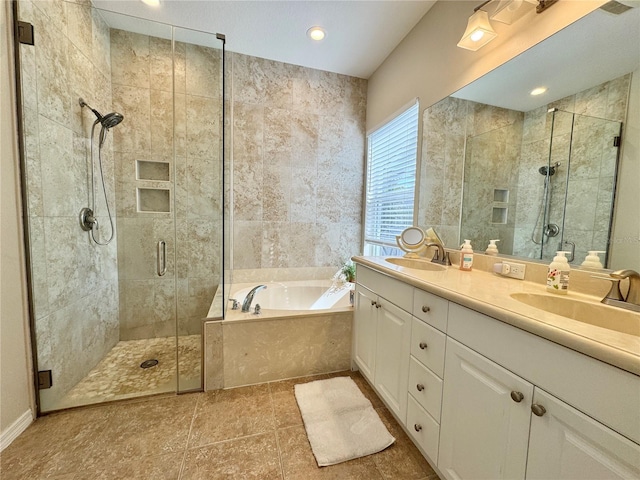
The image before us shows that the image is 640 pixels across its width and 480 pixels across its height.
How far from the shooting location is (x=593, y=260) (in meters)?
1.00

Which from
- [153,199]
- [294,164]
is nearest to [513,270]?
[294,164]

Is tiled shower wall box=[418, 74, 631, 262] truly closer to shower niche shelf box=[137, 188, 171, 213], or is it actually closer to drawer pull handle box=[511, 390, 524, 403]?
drawer pull handle box=[511, 390, 524, 403]

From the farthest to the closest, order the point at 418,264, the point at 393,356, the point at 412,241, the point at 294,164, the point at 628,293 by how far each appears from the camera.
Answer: the point at 294,164 < the point at 412,241 < the point at 418,264 < the point at 393,356 < the point at 628,293

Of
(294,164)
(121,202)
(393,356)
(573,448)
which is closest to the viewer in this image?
(573,448)

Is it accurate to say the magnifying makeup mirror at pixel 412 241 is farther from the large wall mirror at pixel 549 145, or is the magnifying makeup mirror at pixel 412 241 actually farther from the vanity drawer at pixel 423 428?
the vanity drawer at pixel 423 428

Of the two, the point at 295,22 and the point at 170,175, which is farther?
the point at 170,175

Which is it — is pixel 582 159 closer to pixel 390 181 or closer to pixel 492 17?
pixel 492 17

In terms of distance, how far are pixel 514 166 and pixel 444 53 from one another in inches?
39.0

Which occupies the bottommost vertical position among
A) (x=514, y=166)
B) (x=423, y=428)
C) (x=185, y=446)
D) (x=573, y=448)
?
(x=185, y=446)

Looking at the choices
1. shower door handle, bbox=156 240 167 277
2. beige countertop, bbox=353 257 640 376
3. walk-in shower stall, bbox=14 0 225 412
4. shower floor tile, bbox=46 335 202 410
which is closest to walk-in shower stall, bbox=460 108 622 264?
beige countertop, bbox=353 257 640 376

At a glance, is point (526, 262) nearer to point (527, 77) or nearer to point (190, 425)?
point (527, 77)

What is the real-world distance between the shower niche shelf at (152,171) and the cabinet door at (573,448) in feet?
8.60

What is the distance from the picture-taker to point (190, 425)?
1.40 metres

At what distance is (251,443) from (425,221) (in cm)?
182
